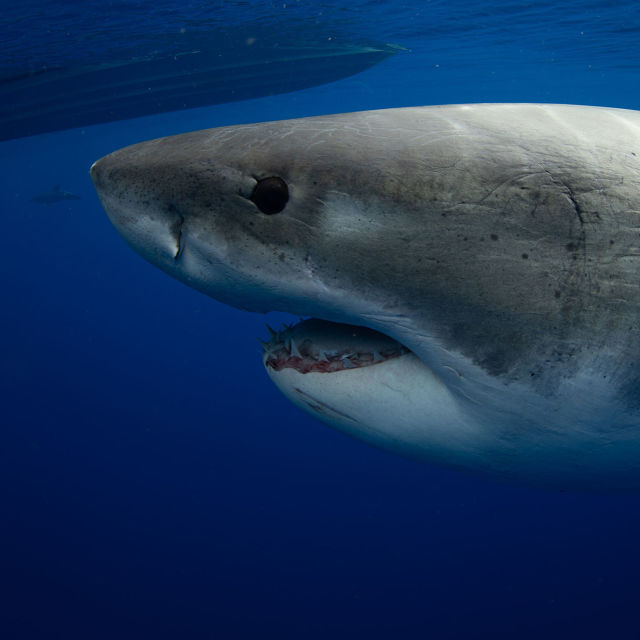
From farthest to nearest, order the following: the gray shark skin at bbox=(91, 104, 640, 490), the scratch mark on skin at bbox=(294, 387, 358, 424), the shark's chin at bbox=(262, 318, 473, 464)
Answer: the scratch mark on skin at bbox=(294, 387, 358, 424)
the shark's chin at bbox=(262, 318, 473, 464)
the gray shark skin at bbox=(91, 104, 640, 490)

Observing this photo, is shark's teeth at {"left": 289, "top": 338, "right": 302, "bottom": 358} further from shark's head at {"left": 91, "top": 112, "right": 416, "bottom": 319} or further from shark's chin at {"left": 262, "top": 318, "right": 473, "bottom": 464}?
shark's head at {"left": 91, "top": 112, "right": 416, "bottom": 319}

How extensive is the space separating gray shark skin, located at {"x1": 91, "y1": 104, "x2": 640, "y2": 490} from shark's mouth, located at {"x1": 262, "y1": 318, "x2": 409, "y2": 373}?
3.6 inches

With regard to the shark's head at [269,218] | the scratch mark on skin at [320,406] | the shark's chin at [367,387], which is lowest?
the scratch mark on skin at [320,406]

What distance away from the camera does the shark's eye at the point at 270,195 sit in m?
1.34

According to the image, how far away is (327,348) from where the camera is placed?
1637 millimetres

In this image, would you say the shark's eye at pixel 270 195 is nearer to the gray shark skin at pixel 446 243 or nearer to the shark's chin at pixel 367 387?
the gray shark skin at pixel 446 243

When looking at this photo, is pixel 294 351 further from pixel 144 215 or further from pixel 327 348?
pixel 144 215

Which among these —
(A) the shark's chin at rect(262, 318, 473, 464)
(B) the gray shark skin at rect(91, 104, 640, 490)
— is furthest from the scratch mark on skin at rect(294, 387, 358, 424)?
(B) the gray shark skin at rect(91, 104, 640, 490)

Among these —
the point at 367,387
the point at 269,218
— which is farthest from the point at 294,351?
the point at 269,218

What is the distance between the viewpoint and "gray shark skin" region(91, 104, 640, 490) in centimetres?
130

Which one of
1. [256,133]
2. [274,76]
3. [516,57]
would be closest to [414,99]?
[516,57]

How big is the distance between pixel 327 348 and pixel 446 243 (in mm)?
510

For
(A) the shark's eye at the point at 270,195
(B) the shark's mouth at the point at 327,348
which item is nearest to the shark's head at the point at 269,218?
(A) the shark's eye at the point at 270,195

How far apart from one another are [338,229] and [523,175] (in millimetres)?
469
